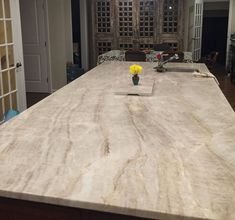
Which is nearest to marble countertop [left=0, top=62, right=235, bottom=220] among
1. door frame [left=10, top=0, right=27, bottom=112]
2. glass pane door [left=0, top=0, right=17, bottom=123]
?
glass pane door [left=0, top=0, right=17, bottom=123]

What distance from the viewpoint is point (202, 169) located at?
138cm

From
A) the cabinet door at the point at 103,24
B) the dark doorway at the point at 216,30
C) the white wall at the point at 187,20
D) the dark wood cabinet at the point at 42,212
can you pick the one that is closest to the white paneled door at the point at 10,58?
the dark wood cabinet at the point at 42,212

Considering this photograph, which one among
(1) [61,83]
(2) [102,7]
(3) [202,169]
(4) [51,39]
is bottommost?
(1) [61,83]

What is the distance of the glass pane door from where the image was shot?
3.97 m

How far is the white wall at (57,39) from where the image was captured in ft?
21.6

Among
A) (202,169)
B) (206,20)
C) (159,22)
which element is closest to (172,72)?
(202,169)

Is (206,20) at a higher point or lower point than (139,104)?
higher

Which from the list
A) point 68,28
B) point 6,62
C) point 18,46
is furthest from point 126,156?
point 68,28

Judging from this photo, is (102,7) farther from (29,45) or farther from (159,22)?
(29,45)

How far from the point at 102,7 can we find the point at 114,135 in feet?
25.9

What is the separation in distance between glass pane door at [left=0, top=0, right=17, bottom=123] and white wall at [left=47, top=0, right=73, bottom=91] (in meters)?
2.54

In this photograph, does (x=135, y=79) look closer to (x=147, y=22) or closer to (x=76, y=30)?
(x=147, y=22)

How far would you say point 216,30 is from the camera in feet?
39.7

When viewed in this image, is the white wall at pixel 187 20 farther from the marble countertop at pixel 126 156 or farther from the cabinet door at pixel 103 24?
the marble countertop at pixel 126 156
